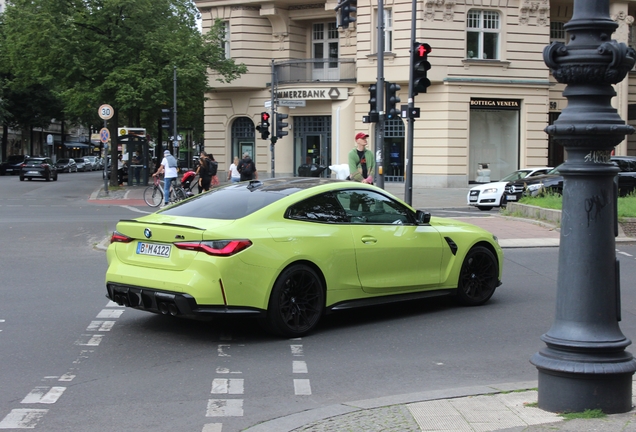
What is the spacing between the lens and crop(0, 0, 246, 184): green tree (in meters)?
34.7

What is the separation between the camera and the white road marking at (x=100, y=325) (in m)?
8.06

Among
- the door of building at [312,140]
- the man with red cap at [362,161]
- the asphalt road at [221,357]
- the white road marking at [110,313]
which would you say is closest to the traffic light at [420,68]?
the man with red cap at [362,161]

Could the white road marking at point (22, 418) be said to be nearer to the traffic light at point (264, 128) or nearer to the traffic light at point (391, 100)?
the traffic light at point (391, 100)

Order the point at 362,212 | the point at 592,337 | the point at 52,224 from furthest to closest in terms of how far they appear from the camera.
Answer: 1. the point at 52,224
2. the point at 362,212
3. the point at 592,337

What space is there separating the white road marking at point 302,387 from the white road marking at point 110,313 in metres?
3.15

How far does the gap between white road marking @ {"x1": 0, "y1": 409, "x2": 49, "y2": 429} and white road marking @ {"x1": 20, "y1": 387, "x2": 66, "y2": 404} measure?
0.23 m

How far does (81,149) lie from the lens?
110750mm

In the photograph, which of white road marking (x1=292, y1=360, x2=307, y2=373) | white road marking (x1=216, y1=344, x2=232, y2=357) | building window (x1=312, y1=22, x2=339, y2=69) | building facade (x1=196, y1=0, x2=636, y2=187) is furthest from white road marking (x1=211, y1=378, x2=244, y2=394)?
building window (x1=312, y1=22, x2=339, y2=69)

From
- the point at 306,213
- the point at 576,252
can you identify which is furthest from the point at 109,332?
the point at 576,252

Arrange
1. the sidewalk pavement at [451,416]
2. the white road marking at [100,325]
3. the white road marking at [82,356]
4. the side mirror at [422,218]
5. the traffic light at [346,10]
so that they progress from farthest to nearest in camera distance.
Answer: the traffic light at [346,10]
the side mirror at [422,218]
the white road marking at [100,325]
the white road marking at [82,356]
the sidewalk pavement at [451,416]

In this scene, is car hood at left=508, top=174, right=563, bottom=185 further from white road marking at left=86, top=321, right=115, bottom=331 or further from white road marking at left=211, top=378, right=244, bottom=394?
white road marking at left=211, top=378, right=244, bottom=394

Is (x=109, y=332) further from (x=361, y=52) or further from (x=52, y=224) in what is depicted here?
(x=361, y=52)

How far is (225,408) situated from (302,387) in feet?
2.43

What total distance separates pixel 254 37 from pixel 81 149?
7589 centimetres
